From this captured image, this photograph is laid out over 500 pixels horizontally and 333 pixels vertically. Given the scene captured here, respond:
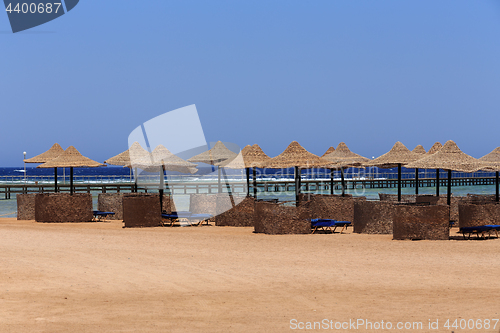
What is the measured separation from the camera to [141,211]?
1452 centimetres

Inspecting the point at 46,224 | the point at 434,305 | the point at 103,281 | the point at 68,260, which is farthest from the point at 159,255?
the point at 46,224

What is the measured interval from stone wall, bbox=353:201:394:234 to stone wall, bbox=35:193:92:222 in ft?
28.4

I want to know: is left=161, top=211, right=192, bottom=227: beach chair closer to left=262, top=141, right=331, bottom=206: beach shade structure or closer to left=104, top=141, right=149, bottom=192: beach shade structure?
left=104, top=141, right=149, bottom=192: beach shade structure

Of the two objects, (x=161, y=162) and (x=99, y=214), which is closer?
(x=161, y=162)

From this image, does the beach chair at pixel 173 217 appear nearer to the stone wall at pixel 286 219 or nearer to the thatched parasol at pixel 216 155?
the thatched parasol at pixel 216 155

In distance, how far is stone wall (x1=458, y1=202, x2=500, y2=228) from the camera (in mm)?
13203

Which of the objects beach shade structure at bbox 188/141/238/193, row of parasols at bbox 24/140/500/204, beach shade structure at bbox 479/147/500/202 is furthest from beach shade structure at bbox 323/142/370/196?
beach shade structure at bbox 479/147/500/202

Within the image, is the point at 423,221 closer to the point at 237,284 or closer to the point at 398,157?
the point at 398,157

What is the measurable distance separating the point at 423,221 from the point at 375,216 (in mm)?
1817

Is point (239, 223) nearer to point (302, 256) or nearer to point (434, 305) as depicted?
point (302, 256)

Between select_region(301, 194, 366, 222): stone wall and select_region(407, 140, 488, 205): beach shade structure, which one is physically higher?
select_region(407, 140, 488, 205): beach shade structure

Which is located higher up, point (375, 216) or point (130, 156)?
point (130, 156)

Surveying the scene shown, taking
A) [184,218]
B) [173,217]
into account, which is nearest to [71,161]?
[184,218]

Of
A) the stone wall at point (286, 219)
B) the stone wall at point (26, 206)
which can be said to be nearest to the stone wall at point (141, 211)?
the stone wall at point (286, 219)
